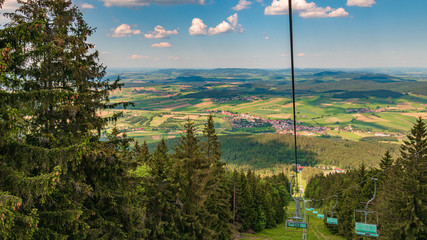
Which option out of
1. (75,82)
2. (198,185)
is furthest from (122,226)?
(198,185)

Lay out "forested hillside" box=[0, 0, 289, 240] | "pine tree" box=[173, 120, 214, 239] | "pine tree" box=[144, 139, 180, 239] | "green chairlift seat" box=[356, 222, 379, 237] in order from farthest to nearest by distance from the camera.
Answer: "pine tree" box=[173, 120, 214, 239] < "green chairlift seat" box=[356, 222, 379, 237] < "pine tree" box=[144, 139, 180, 239] < "forested hillside" box=[0, 0, 289, 240]

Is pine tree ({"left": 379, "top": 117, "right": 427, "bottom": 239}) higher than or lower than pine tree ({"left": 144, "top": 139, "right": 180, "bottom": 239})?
lower

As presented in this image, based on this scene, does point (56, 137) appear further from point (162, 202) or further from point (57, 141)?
point (162, 202)

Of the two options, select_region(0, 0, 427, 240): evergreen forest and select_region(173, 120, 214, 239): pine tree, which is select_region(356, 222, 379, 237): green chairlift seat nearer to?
select_region(0, 0, 427, 240): evergreen forest

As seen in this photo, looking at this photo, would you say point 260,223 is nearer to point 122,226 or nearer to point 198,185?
point 198,185

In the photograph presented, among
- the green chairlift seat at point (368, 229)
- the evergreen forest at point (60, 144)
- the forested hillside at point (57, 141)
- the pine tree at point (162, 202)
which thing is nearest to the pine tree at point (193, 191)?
the pine tree at point (162, 202)

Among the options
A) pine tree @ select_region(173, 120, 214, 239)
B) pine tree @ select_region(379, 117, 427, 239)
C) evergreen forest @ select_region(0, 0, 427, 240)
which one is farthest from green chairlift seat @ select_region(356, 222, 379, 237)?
pine tree @ select_region(173, 120, 214, 239)

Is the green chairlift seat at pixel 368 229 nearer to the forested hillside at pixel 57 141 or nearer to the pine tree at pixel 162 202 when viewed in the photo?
the pine tree at pixel 162 202

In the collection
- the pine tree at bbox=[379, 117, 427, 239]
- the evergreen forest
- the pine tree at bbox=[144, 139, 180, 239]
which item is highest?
the evergreen forest

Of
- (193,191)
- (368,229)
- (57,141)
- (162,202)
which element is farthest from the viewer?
(193,191)

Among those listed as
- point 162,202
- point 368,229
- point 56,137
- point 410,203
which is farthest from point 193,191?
point 410,203

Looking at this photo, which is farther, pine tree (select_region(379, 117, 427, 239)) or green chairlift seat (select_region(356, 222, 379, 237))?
pine tree (select_region(379, 117, 427, 239))
